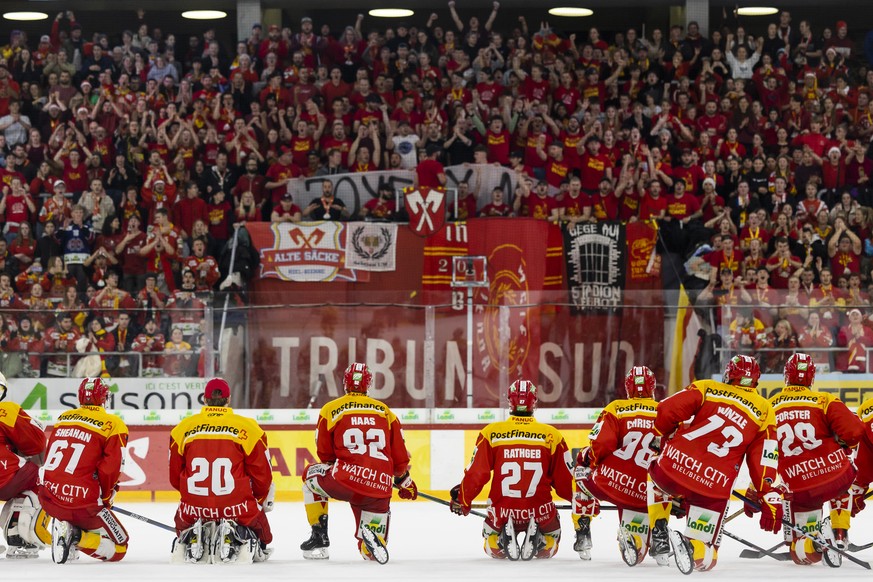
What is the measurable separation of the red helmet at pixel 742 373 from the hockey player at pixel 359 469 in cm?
257

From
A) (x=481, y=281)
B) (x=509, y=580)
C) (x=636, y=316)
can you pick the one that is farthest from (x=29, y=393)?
(x=509, y=580)

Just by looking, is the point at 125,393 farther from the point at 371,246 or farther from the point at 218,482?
the point at 218,482

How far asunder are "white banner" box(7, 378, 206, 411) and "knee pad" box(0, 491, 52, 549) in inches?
166

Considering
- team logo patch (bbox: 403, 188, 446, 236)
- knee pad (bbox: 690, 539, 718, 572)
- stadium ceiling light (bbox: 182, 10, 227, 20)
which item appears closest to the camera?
knee pad (bbox: 690, 539, 718, 572)

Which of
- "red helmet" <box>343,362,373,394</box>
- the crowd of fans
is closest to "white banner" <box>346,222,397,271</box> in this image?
the crowd of fans

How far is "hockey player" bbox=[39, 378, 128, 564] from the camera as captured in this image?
37.1 feet

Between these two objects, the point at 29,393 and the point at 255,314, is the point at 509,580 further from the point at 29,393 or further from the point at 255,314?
the point at 29,393

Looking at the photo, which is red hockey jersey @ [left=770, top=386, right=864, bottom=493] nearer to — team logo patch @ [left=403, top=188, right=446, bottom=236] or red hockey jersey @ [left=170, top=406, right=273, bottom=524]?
red hockey jersey @ [left=170, top=406, right=273, bottom=524]

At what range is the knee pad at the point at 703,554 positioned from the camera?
10.6m

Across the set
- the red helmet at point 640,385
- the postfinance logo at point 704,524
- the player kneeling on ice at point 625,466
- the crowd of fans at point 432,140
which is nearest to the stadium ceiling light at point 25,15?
the crowd of fans at point 432,140

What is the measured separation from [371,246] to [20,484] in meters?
7.35

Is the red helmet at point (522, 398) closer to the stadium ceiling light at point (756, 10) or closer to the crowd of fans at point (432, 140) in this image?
the crowd of fans at point (432, 140)

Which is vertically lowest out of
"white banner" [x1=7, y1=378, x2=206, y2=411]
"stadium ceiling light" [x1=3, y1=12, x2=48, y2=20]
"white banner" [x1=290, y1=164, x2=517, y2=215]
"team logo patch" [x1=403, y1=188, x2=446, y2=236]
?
"white banner" [x1=7, y1=378, x2=206, y2=411]

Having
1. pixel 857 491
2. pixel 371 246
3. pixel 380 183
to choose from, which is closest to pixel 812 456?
pixel 857 491
